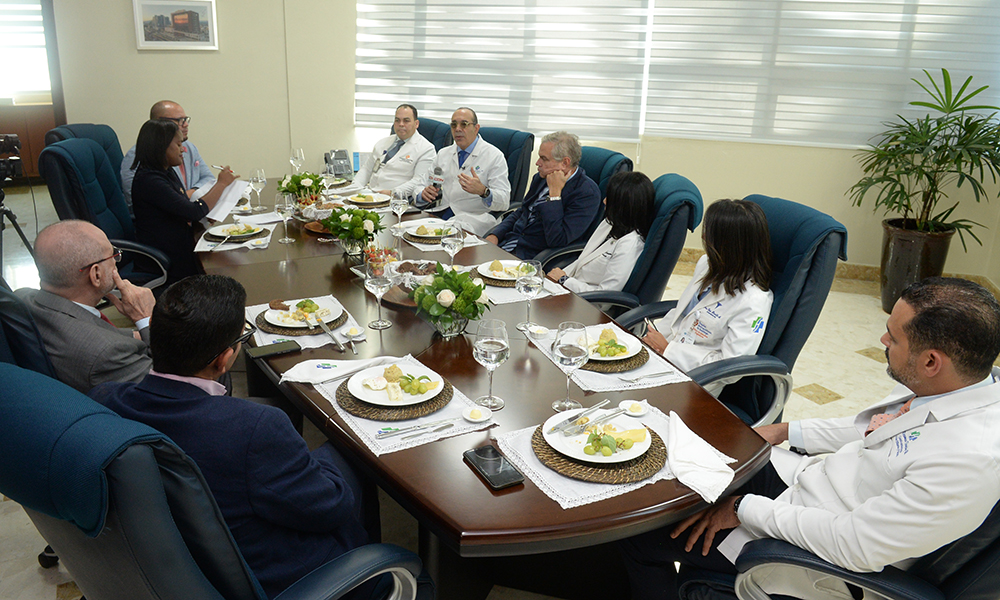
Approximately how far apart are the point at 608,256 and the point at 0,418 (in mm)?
2514

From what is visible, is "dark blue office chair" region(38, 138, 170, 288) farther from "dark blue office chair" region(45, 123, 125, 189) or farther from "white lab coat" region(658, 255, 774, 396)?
"white lab coat" region(658, 255, 774, 396)

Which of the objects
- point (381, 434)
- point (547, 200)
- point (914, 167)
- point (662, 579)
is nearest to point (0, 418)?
point (381, 434)

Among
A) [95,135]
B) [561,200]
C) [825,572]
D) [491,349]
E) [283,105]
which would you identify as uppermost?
[283,105]

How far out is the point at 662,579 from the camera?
1.80 metres

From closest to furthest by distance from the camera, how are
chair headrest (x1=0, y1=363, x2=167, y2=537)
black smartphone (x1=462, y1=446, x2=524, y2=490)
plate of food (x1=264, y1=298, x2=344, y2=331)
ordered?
1. chair headrest (x1=0, y1=363, x2=167, y2=537)
2. black smartphone (x1=462, y1=446, x2=524, y2=490)
3. plate of food (x1=264, y1=298, x2=344, y2=331)

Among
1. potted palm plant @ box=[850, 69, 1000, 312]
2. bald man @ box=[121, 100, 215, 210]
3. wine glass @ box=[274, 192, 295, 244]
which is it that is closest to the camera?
wine glass @ box=[274, 192, 295, 244]

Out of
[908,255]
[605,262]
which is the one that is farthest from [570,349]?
[908,255]

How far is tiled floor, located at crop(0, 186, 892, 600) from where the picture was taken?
225 centimetres

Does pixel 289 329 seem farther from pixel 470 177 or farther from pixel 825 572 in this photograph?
pixel 470 177

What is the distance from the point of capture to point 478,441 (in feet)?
5.42

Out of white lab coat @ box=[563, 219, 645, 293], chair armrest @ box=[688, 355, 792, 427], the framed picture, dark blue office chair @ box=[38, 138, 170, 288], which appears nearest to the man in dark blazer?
white lab coat @ box=[563, 219, 645, 293]

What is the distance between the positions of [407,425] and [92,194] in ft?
8.74

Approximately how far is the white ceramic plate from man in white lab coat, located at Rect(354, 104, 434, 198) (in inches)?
119

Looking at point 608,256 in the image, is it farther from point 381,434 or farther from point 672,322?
point 381,434
